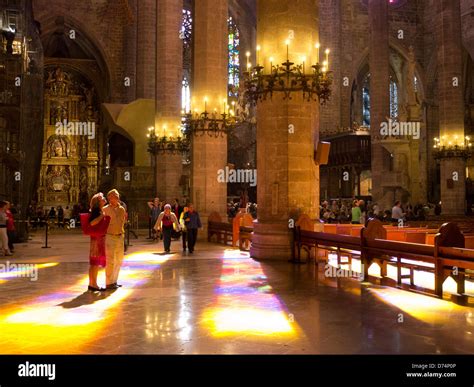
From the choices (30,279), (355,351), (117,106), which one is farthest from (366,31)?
(355,351)

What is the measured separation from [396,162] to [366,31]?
17.1 metres

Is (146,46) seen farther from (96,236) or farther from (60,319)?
(60,319)

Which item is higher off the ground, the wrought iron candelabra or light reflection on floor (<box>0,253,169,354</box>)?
the wrought iron candelabra

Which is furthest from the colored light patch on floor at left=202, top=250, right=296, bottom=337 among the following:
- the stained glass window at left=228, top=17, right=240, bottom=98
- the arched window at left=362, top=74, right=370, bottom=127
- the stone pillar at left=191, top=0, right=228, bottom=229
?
the arched window at left=362, top=74, right=370, bottom=127

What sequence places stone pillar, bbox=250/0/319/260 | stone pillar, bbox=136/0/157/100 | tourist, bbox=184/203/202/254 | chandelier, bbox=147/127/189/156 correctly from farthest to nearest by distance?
stone pillar, bbox=136/0/157/100 < chandelier, bbox=147/127/189/156 < tourist, bbox=184/203/202/254 < stone pillar, bbox=250/0/319/260

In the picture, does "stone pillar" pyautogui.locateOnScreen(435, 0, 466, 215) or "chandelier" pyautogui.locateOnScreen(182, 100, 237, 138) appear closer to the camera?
"chandelier" pyautogui.locateOnScreen(182, 100, 237, 138)

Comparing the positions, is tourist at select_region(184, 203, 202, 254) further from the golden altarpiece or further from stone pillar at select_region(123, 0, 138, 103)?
the golden altarpiece

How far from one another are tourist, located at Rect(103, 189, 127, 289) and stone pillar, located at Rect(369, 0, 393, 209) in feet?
67.3

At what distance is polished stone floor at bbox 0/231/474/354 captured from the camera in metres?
4.96

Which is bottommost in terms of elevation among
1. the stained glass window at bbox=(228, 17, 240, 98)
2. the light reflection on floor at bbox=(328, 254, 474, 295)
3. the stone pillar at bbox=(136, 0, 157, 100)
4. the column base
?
the light reflection on floor at bbox=(328, 254, 474, 295)

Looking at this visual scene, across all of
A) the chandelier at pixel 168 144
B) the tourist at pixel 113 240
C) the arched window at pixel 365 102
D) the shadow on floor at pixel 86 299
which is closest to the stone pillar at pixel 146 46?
the chandelier at pixel 168 144

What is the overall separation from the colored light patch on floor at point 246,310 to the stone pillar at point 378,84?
1860cm

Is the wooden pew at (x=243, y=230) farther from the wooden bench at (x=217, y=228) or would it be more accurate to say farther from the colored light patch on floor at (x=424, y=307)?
the colored light patch on floor at (x=424, y=307)

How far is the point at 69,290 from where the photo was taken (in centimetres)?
821
